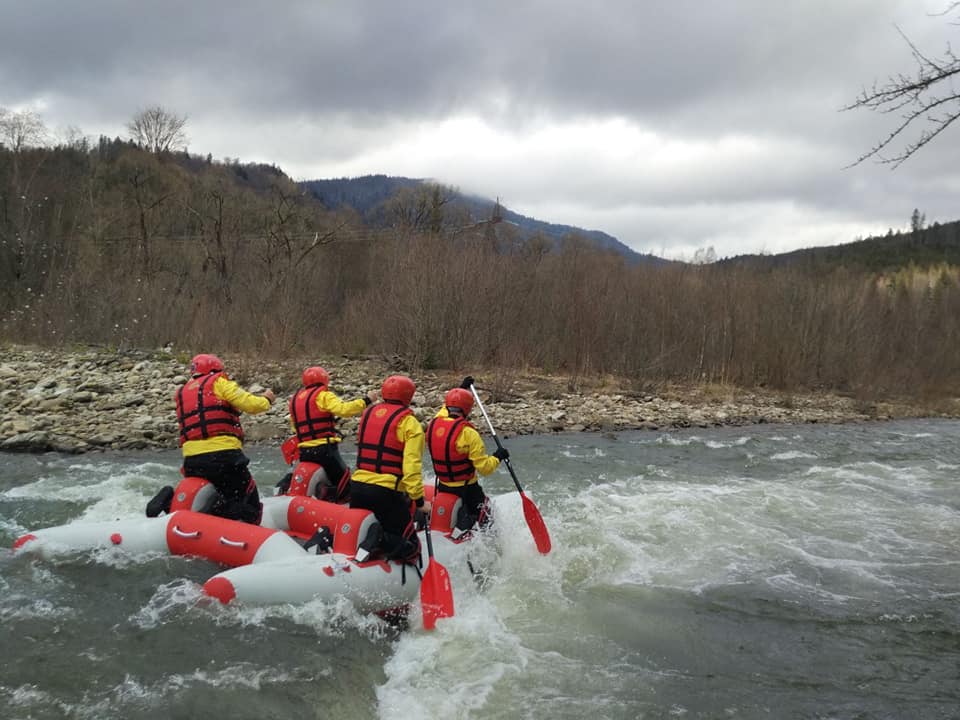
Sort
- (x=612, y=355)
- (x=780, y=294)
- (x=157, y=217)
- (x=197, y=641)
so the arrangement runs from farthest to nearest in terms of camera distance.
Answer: (x=157, y=217)
(x=780, y=294)
(x=612, y=355)
(x=197, y=641)

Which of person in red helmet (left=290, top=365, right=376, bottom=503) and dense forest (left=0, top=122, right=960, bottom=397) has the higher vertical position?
dense forest (left=0, top=122, right=960, bottom=397)

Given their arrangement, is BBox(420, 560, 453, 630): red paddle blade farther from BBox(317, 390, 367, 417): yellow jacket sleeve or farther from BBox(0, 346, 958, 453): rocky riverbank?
BBox(0, 346, 958, 453): rocky riverbank

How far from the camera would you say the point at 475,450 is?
6.89 m

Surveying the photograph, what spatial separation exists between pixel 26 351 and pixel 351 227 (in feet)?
69.8

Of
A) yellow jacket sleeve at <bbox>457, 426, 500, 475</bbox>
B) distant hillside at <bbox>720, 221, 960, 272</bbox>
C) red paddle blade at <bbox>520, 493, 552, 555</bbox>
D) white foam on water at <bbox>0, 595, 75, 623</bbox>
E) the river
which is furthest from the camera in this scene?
distant hillside at <bbox>720, 221, 960, 272</bbox>

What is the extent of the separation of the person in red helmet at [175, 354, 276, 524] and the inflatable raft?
0.23m

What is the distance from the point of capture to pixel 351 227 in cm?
3909

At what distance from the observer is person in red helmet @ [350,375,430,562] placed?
598cm

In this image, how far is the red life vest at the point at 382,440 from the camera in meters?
5.97

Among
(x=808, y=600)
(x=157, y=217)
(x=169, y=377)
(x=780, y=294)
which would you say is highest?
(x=157, y=217)

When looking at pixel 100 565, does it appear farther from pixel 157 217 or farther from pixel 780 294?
pixel 157 217

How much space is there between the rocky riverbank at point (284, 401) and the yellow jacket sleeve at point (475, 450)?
26.9 ft

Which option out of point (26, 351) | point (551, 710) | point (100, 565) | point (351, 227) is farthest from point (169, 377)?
point (351, 227)

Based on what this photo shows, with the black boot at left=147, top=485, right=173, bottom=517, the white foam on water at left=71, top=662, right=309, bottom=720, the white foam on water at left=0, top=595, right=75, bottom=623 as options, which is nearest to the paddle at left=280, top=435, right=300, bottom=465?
the black boot at left=147, top=485, right=173, bottom=517
